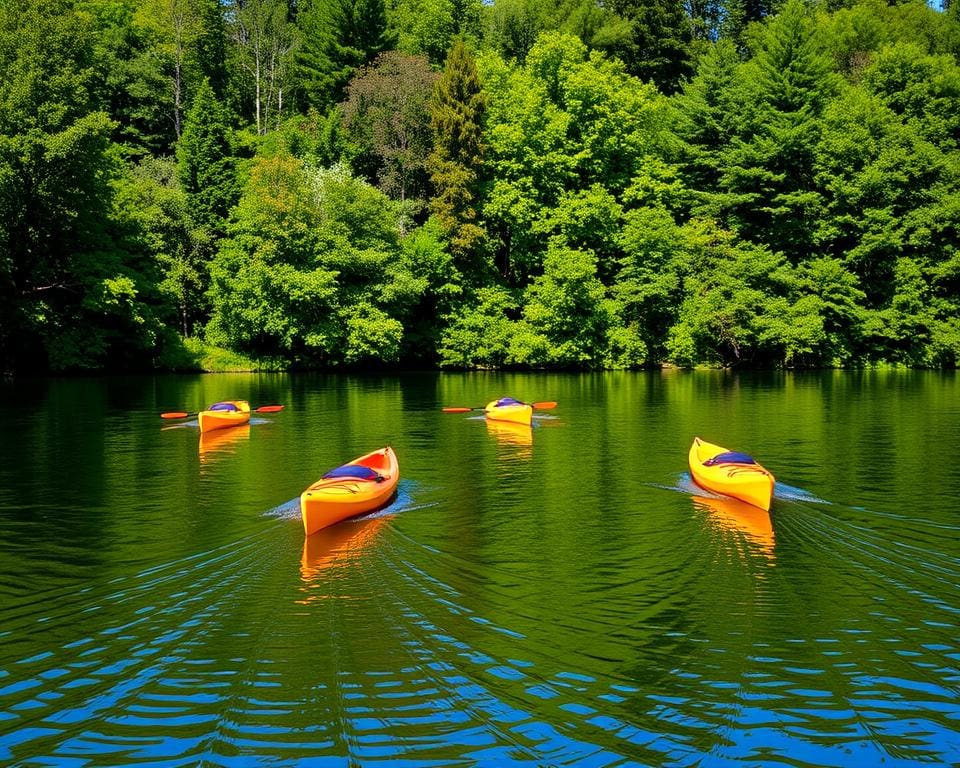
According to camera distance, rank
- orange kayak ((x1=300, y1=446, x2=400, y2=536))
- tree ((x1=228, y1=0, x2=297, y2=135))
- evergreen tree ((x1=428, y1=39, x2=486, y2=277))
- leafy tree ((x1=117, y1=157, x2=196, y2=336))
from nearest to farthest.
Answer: orange kayak ((x1=300, y1=446, x2=400, y2=536)), leafy tree ((x1=117, y1=157, x2=196, y2=336)), evergreen tree ((x1=428, y1=39, x2=486, y2=277)), tree ((x1=228, y1=0, x2=297, y2=135))

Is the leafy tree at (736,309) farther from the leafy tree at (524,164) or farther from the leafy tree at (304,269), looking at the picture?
the leafy tree at (304,269)

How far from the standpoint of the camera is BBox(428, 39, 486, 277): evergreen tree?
57.4m

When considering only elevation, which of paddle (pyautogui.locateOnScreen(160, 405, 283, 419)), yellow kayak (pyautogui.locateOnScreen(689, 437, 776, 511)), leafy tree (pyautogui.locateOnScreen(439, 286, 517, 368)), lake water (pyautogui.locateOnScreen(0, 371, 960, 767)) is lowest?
lake water (pyautogui.locateOnScreen(0, 371, 960, 767))

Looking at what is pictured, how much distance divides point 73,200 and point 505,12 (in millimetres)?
41994

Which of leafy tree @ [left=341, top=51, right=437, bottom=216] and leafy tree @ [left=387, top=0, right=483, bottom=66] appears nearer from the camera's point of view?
leafy tree @ [left=341, top=51, right=437, bottom=216]

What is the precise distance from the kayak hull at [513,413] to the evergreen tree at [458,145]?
30.5m

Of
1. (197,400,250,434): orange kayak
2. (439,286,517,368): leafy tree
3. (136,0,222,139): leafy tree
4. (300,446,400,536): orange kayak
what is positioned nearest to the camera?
(300,446,400,536): orange kayak

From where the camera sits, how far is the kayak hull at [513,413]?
28844mm

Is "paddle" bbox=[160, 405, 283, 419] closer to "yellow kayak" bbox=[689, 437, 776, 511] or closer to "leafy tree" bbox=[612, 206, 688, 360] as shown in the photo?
"yellow kayak" bbox=[689, 437, 776, 511]

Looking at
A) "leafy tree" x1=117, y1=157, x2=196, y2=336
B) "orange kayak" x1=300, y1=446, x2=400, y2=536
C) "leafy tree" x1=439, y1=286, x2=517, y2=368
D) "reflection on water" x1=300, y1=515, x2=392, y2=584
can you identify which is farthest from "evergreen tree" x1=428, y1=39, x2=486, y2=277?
"reflection on water" x1=300, y1=515, x2=392, y2=584

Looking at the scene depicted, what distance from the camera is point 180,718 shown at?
26.0 feet

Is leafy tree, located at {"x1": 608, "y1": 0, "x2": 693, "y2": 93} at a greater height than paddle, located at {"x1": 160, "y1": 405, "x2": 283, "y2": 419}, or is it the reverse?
leafy tree, located at {"x1": 608, "y1": 0, "x2": 693, "y2": 93}

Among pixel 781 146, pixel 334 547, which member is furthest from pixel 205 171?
pixel 334 547

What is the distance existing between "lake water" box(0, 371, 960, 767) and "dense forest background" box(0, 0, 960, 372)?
32233 millimetres
